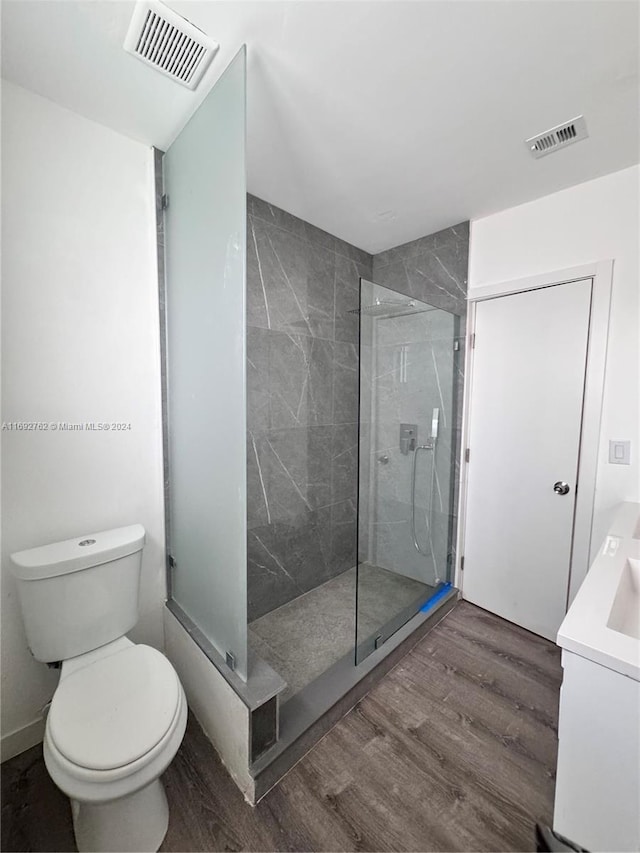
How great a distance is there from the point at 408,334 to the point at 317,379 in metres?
0.67

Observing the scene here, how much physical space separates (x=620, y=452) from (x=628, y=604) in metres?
0.99

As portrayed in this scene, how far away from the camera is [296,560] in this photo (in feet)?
8.00

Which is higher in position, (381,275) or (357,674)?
(381,275)

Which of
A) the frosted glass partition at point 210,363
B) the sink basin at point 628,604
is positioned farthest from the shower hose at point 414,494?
the frosted glass partition at point 210,363

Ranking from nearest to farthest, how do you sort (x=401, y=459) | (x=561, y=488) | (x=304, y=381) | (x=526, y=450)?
(x=561, y=488), (x=526, y=450), (x=401, y=459), (x=304, y=381)

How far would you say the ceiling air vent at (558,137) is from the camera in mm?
1497

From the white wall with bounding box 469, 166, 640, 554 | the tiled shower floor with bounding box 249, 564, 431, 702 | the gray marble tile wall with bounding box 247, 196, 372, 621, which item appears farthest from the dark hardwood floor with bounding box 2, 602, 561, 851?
the white wall with bounding box 469, 166, 640, 554

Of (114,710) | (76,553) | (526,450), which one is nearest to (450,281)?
(526,450)

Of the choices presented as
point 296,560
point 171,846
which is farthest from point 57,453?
point 296,560

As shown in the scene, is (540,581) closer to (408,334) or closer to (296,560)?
(296,560)

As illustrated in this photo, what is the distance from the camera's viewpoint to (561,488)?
203 cm

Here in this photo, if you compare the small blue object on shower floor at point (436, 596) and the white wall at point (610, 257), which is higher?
the white wall at point (610, 257)

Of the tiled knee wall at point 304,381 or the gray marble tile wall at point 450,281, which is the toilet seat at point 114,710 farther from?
the gray marble tile wall at point 450,281

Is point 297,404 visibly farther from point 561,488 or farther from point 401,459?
point 561,488
